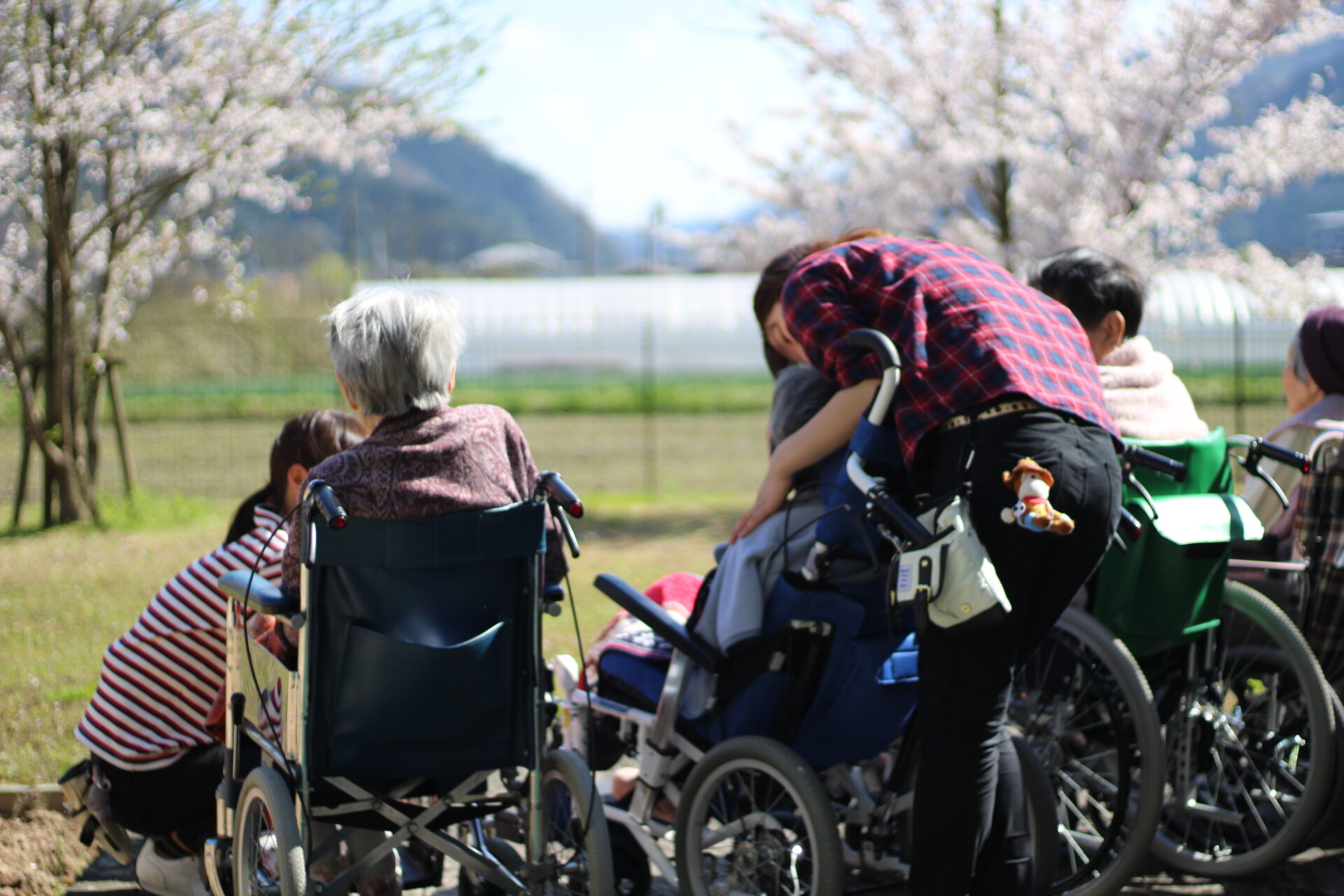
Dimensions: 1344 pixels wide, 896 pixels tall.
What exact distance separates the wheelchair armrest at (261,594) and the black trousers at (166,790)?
666 mm

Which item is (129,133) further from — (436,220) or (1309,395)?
(436,220)

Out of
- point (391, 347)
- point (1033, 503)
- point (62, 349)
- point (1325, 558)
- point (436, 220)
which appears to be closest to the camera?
point (1033, 503)

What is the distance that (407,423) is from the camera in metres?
2.63

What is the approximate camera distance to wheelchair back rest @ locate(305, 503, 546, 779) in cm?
250

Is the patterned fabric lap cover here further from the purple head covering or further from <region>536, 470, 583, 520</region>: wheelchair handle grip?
<region>536, 470, 583, 520</region>: wheelchair handle grip

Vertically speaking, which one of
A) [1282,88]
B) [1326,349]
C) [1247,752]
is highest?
[1282,88]

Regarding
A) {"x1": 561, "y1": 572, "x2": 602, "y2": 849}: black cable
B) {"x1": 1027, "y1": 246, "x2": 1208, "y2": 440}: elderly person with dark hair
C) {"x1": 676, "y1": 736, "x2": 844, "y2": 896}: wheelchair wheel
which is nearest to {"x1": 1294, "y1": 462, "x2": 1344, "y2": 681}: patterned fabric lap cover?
{"x1": 1027, "y1": 246, "x2": 1208, "y2": 440}: elderly person with dark hair

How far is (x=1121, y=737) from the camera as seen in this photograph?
9.98 feet

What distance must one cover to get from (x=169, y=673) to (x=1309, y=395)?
3.15 metres

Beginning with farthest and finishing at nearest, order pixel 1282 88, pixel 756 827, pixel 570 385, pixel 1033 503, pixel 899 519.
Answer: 1. pixel 570 385
2. pixel 1282 88
3. pixel 756 827
4. pixel 899 519
5. pixel 1033 503

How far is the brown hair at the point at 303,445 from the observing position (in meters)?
3.22

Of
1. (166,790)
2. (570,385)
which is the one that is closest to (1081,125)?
(166,790)

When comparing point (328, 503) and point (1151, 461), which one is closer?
point (328, 503)

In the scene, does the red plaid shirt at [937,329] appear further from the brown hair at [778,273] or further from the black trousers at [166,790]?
the black trousers at [166,790]
